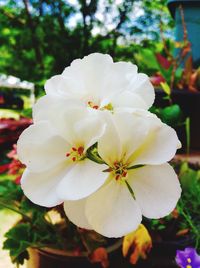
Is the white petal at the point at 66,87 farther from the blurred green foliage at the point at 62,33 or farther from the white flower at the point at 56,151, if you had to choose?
the blurred green foliage at the point at 62,33

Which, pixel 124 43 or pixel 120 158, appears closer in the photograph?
pixel 120 158

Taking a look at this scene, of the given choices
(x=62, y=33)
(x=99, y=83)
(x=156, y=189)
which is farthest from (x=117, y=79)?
(x=62, y=33)

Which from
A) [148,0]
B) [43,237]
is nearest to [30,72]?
[148,0]

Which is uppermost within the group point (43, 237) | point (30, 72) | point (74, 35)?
point (43, 237)

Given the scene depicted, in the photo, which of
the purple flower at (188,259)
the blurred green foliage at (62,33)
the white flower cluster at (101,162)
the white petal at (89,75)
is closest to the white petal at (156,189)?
the white flower cluster at (101,162)

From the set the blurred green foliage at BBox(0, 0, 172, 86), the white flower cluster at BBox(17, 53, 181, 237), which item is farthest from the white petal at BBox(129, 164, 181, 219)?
the blurred green foliage at BBox(0, 0, 172, 86)

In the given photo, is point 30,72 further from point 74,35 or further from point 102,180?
point 102,180

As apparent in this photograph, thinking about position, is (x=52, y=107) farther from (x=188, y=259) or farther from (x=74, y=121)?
(x=188, y=259)

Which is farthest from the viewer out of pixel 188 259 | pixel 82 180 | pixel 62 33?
pixel 62 33
